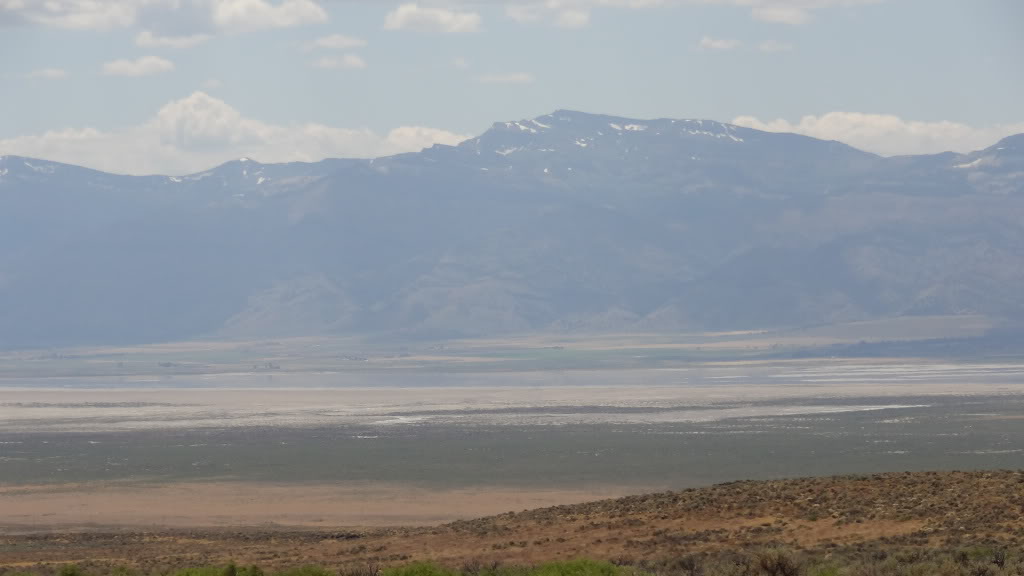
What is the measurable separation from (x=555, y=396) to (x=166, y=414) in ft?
89.1

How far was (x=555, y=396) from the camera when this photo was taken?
11469cm

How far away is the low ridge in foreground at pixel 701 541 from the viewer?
2912 cm

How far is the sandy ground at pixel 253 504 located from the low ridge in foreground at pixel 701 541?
8.89m

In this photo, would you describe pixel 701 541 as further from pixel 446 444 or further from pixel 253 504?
pixel 446 444

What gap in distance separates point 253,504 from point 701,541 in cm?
2551

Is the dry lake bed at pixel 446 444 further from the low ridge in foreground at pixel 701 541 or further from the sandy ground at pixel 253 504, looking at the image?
the low ridge in foreground at pixel 701 541

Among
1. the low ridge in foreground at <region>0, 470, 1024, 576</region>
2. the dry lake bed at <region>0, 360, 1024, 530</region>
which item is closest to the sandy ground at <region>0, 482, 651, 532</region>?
the dry lake bed at <region>0, 360, 1024, 530</region>

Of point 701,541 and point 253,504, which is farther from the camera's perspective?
point 253,504

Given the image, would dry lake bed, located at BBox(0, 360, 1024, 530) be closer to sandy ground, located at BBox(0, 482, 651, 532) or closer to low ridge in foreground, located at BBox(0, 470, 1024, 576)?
sandy ground, located at BBox(0, 482, 651, 532)

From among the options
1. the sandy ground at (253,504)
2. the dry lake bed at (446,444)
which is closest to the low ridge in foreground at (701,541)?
the sandy ground at (253,504)

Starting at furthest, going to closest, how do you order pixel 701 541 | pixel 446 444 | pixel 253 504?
pixel 446 444
pixel 253 504
pixel 701 541

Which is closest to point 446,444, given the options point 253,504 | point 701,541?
point 253,504

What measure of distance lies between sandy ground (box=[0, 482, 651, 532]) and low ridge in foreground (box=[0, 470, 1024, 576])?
29.2 feet

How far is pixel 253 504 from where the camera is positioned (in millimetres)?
55938
